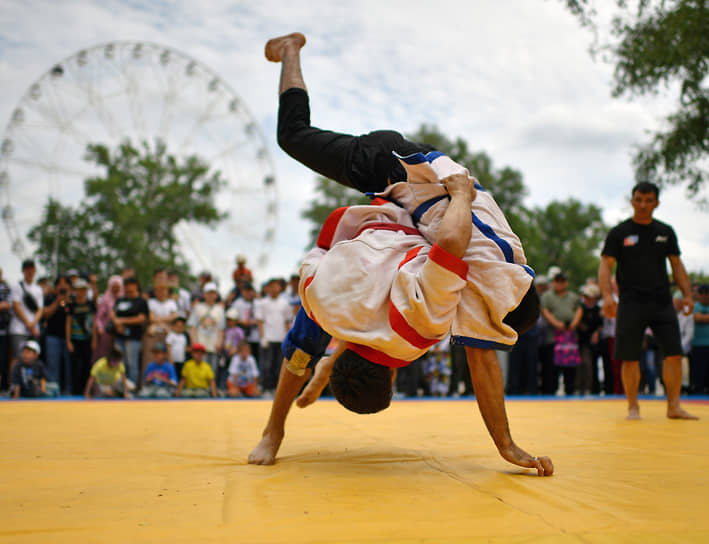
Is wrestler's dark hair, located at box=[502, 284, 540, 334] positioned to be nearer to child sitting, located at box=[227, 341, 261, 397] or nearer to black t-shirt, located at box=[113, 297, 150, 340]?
child sitting, located at box=[227, 341, 261, 397]

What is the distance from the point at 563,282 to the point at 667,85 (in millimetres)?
4484

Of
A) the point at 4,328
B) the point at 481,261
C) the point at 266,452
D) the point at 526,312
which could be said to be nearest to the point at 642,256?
the point at 526,312

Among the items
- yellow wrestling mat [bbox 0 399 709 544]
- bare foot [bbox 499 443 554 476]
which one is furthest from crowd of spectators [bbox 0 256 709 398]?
bare foot [bbox 499 443 554 476]

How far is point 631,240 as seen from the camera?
15.9ft

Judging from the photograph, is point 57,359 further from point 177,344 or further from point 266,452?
point 266,452

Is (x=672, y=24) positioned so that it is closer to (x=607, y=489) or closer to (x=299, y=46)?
(x=299, y=46)

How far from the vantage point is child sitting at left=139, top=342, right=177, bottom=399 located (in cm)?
793

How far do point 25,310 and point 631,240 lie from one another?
7.29 meters

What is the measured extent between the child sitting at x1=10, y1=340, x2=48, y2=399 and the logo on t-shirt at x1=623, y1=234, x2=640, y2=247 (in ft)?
21.7

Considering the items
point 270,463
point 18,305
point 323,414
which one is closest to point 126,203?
point 18,305

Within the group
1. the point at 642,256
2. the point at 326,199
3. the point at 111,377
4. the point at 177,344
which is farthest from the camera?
the point at 326,199

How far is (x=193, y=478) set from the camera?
2129mm

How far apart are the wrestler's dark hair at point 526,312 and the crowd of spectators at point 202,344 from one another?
593 centimetres

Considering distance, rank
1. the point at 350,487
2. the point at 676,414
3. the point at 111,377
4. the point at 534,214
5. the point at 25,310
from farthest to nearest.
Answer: the point at 534,214 < the point at 25,310 < the point at 111,377 < the point at 676,414 < the point at 350,487
